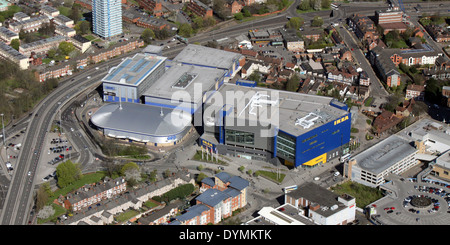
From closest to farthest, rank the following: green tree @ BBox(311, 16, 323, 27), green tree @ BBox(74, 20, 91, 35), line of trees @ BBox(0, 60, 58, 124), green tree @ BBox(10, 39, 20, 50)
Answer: line of trees @ BBox(0, 60, 58, 124) → green tree @ BBox(10, 39, 20, 50) → green tree @ BBox(74, 20, 91, 35) → green tree @ BBox(311, 16, 323, 27)

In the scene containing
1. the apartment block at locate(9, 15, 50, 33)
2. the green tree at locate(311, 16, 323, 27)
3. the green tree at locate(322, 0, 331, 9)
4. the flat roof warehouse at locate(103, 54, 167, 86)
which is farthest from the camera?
the green tree at locate(322, 0, 331, 9)

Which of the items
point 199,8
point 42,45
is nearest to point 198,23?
point 199,8

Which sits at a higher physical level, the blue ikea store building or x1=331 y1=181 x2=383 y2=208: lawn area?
the blue ikea store building

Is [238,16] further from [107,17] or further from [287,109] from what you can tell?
[287,109]

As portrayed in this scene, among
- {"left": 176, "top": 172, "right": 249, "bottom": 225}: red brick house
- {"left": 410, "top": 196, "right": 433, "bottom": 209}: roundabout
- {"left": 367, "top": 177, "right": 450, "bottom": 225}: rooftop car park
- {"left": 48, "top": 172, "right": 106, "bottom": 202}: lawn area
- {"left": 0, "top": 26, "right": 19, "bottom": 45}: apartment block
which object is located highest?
{"left": 0, "top": 26, "right": 19, "bottom": 45}: apartment block

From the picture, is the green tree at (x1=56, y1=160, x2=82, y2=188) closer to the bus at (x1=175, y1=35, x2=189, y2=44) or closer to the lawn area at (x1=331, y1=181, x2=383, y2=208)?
the lawn area at (x1=331, y1=181, x2=383, y2=208)

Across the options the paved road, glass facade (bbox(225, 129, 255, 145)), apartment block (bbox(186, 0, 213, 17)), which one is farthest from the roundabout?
apartment block (bbox(186, 0, 213, 17))
